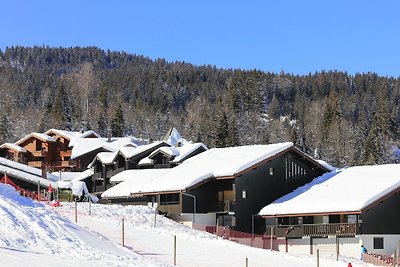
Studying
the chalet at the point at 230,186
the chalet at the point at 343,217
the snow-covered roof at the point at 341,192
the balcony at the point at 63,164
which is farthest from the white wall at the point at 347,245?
the balcony at the point at 63,164

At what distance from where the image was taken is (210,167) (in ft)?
166

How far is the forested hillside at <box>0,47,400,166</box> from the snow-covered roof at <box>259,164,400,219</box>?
4572cm

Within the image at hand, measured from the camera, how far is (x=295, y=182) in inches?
2047

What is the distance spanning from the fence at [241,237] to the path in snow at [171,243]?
5.44 ft

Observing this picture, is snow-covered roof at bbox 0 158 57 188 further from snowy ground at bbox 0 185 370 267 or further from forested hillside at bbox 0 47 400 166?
forested hillside at bbox 0 47 400 166

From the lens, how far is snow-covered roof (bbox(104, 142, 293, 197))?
4822 centimetres

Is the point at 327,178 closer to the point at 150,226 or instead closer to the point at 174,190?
the point at 174,190

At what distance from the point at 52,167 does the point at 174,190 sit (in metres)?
47.0

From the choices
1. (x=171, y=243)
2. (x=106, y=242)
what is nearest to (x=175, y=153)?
(x=171, y=243)

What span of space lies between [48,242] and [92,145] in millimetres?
59784

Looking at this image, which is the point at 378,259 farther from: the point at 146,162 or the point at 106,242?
the point at 146,162

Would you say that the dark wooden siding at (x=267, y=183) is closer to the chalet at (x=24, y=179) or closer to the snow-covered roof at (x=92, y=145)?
the chalet at (x=24, y=179)

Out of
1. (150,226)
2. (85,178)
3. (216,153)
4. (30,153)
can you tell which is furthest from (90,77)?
(150,226)

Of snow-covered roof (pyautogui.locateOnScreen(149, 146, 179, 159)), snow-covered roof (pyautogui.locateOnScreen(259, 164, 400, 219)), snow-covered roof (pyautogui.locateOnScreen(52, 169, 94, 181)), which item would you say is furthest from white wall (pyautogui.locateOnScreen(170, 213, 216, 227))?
snow-covered roof (pyautogui.locateOnScreen(52, 169, 94, 181))
